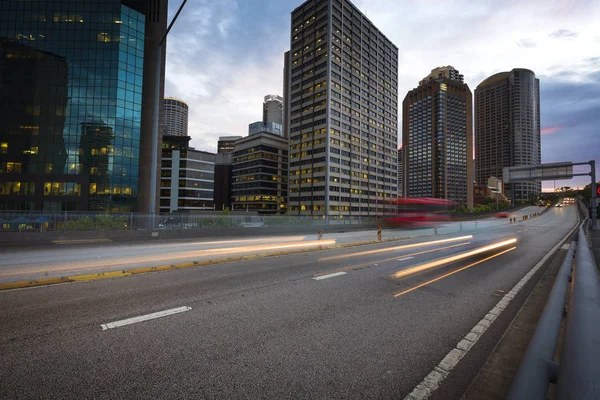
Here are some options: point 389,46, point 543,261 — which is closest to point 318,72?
point 389,46

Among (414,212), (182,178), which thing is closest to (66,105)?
(182,178)

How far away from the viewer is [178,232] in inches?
893

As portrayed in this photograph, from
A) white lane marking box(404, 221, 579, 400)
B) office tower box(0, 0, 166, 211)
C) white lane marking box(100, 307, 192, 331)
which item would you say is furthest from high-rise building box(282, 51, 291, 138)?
white lane marking box(404, 221, 579, 400)

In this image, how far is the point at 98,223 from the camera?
68.2 ft

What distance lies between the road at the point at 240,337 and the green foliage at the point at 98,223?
16.0 meters

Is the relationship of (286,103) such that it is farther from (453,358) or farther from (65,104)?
(453,358)

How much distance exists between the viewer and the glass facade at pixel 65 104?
50.2 meters

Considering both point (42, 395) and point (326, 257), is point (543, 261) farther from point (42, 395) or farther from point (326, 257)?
point (42, 395)

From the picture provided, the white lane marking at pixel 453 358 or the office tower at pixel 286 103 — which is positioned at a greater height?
the office tower at pixel 286 103

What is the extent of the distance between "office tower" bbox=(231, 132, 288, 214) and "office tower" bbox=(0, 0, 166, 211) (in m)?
70.1

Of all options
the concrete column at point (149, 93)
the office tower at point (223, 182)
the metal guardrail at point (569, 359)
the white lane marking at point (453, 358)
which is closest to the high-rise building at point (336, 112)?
the office tower at point (223, 182)

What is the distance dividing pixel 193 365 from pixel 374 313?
360cm

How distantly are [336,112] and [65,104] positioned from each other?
82.7 meters

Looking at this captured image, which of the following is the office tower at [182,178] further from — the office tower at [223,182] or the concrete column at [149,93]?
the office tower at [223,182]
